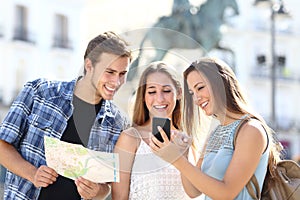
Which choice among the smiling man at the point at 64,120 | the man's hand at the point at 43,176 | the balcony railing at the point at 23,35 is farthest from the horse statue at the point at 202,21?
the balcony railing at the point at 23,35

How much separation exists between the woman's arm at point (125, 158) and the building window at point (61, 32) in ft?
80.9

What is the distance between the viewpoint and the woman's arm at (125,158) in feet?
10.2

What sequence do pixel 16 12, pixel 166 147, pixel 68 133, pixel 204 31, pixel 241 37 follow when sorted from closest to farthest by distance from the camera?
pixel 166 147 → pixel 68 133 → pixel 204 31 → pixel 16 12 → pixel 241 37

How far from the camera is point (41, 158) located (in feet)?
10.4

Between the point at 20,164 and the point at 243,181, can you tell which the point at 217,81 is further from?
the point at 20,164

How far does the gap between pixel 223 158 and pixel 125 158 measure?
0.47 meters

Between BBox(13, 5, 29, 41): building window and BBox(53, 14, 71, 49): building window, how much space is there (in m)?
1.27

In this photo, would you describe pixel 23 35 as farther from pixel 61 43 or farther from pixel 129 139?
pixel 129 139

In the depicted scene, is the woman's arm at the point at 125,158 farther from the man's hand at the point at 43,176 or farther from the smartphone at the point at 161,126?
the smartphone at the point at 161,126

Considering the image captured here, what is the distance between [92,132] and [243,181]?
0.70 m

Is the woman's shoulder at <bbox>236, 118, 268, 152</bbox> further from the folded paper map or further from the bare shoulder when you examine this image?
the folded paper map

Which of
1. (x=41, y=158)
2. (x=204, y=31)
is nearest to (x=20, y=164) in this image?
(x=41, y=158)

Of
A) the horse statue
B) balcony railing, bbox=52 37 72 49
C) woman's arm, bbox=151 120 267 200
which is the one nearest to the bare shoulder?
woman's arm, bbox=151 120 267 200

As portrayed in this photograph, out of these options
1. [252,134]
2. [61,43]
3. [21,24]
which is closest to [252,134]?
[252,134]
